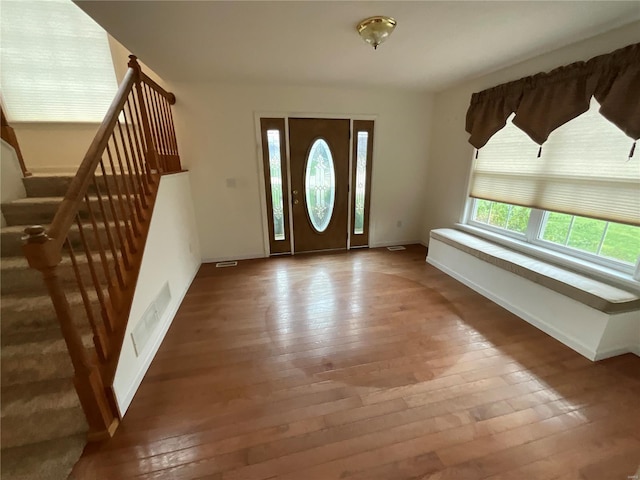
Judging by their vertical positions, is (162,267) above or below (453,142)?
below

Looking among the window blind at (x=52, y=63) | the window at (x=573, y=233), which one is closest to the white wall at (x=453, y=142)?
the window at (x=573, y=233)

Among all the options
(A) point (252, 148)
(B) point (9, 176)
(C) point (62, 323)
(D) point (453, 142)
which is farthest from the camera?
(D) point (453, 142)

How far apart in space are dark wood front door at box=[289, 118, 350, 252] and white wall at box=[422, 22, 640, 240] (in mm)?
1365

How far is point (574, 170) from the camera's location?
2.20 meters

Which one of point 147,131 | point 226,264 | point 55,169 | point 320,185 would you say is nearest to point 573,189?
point 320,185

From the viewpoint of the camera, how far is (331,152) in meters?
3.68

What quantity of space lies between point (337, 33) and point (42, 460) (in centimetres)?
298

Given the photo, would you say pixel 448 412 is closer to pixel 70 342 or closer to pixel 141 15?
pixel 70 342

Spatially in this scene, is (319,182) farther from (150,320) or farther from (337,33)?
(150,320)

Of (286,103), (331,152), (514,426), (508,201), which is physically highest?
(286,103)

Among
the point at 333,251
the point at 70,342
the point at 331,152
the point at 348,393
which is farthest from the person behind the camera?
the point at 333,251

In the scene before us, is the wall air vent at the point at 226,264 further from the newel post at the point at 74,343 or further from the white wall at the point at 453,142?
the white wall at the point at 453,142

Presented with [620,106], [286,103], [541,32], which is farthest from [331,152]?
[620,106]

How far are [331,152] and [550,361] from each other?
125 inches
